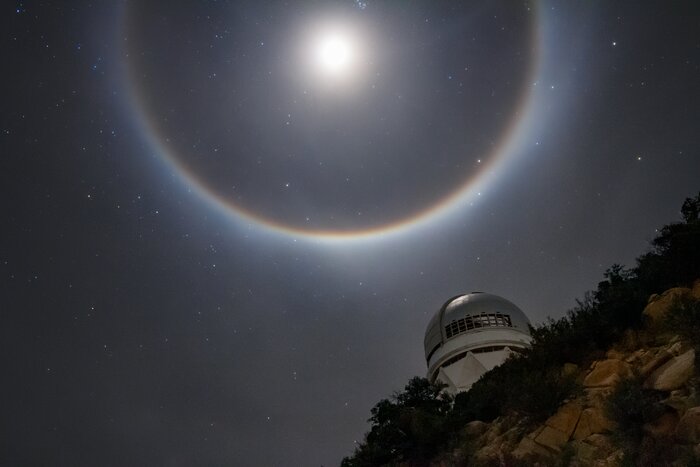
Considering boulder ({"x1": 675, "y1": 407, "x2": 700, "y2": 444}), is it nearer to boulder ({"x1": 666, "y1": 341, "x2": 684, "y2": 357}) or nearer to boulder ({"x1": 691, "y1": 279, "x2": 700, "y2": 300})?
boulder ({"x1": 666, "y1": 341, "x2": 684, "y2": 357})

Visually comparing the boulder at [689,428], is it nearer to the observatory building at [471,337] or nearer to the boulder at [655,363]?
the boulder at [655,363]

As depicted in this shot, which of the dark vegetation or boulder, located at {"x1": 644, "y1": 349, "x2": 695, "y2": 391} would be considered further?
the dark vegetation

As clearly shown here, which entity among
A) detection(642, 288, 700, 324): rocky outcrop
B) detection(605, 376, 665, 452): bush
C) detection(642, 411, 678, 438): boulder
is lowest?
detection(642, 411, 678, 438): boulder

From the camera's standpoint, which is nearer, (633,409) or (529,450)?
(633,409)

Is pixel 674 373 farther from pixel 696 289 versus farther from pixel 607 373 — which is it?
pixel 696 289

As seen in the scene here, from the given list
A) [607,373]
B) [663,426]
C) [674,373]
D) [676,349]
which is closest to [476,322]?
[607,373]

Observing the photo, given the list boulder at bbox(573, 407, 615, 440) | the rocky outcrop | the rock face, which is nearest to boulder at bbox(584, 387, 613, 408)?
the rock face
